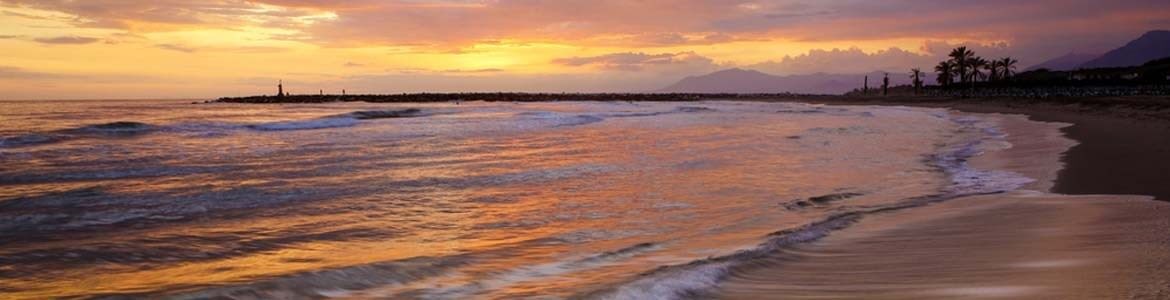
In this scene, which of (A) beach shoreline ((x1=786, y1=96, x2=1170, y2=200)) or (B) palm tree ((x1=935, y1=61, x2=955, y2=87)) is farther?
(B) palm tree ((x1=935, y1=61, x2=955, y2=87))

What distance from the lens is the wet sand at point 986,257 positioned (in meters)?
4.35

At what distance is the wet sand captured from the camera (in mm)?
4348

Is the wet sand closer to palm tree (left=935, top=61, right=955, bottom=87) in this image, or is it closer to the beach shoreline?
the beach shoreline

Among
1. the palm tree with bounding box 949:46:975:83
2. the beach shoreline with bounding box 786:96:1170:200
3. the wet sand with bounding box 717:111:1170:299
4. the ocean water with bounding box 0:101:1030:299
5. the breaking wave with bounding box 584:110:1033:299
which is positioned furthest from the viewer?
the palm tree with bounding box 949:46:975:83

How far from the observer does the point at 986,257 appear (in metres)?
5.36

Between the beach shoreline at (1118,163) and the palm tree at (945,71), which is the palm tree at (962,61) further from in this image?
the beach shoreline at (1118,163)

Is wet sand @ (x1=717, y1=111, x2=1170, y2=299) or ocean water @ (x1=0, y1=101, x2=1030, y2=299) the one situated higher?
wet sand @ (x1=717, y1=111, x2=1170, y2=299)

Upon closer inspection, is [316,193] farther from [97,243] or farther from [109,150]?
[109,150]

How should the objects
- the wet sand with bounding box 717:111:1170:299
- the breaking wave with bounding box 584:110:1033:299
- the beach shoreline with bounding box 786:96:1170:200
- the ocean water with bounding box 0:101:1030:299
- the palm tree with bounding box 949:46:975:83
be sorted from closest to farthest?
the wet sand with bounding box 717:111:1170:299, the breaking wave with bounding box 584:110:1033:299, the ocean water with bounding box 0:101:1030:299, the beach shoreline with bounding box 786:96:1170:200, the palm tree with bounding box 949:46:975:83

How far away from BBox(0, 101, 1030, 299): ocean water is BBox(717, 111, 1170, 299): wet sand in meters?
0.44

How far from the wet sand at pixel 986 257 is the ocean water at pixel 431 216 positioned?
0.44 m

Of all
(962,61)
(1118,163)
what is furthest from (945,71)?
(1118,163)

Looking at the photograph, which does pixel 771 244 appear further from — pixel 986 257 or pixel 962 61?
pixel 962 61

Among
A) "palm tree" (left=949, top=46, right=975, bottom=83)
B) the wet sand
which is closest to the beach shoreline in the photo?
the wet sand
